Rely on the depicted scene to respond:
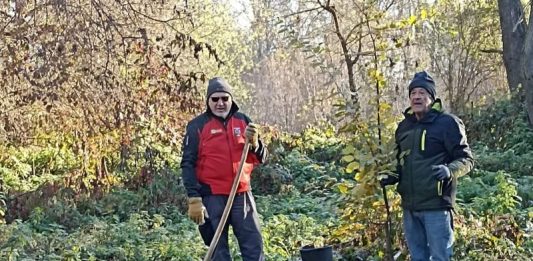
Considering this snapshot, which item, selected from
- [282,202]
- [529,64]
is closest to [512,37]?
[529,64]

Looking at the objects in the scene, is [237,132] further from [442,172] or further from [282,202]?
[282,202]

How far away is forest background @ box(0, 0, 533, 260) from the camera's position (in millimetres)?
5762

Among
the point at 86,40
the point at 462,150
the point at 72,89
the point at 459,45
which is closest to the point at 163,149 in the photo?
the point at 72,89

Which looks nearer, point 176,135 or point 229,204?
point 229,204

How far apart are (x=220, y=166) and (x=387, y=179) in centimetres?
123

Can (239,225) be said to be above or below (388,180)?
below

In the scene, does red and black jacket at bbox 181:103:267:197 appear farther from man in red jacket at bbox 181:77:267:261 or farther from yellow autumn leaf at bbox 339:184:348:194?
yellow autumn leaf at bbox 339:184:348:194

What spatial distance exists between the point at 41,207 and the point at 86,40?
4709 millimetres

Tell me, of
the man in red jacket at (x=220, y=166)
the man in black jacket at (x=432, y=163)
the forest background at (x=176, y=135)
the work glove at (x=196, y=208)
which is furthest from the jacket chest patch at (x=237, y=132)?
the man in black jacket at (x=432, y=163)

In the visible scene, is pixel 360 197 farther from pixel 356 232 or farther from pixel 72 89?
pixel 72 89

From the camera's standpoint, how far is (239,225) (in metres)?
5.22

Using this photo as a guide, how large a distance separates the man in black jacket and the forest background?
242 millimetres

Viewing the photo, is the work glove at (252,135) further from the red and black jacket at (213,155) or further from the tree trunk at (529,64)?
the tree trunk at (529,64)

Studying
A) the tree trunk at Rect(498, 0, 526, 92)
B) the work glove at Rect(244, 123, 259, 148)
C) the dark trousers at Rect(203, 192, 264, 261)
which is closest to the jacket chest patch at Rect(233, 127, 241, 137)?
the work glove at Rect(244, 123, 259, 148)
